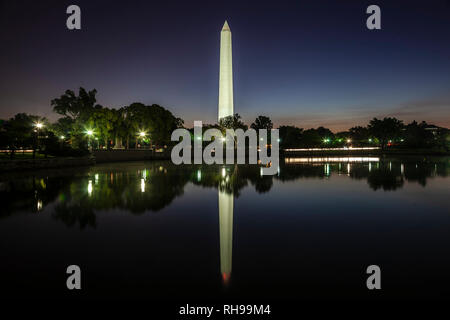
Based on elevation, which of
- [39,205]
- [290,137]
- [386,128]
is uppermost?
[386,128]

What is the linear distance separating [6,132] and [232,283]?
80.5 feet

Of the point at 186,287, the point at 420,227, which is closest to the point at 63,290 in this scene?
the point at 186,287

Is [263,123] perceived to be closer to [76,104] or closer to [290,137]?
[290,137]

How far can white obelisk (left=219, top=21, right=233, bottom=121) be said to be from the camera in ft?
148

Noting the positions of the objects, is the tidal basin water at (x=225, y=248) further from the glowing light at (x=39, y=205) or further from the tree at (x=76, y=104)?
the tree at (x=76, y=104)

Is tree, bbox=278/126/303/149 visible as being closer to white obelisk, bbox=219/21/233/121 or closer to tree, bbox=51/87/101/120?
white obelisk, bbox=219/21/233/121

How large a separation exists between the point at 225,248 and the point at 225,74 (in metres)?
44.0

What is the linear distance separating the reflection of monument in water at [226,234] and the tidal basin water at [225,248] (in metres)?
0.03

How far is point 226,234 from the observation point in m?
5.66

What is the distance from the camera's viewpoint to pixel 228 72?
1807 inches

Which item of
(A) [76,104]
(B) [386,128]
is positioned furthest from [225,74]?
(B) [386,128]

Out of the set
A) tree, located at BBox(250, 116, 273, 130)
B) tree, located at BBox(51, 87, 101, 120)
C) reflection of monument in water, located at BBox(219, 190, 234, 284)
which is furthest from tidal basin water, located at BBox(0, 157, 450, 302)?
tree, located at BBox(250, 116, 273, 130)

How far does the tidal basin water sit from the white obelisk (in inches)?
1561

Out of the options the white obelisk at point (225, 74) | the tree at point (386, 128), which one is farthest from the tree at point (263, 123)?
the tree at point (386, 128)
